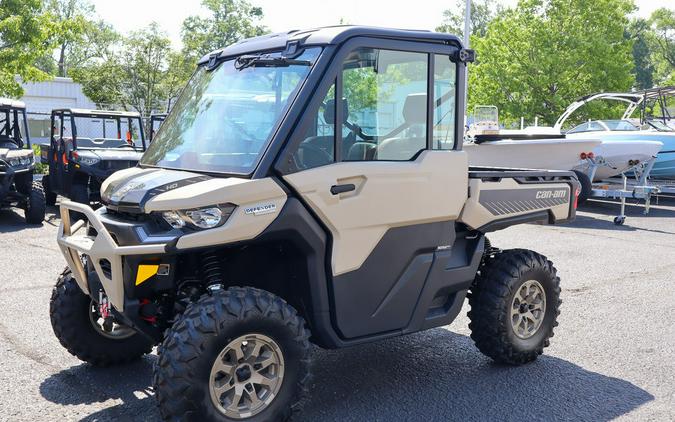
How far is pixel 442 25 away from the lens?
69.9 m

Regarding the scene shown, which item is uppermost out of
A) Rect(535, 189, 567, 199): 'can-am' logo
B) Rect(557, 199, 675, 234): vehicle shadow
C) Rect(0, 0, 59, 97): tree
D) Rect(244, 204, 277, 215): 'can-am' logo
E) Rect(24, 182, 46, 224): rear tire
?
Rect(0, 0, 59, 97): tree

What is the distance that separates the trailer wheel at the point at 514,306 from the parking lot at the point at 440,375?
165mm

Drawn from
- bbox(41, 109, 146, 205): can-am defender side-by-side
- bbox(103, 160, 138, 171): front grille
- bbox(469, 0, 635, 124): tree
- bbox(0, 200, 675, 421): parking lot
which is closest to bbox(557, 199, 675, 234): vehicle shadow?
bbox(0, 200, 675, 421): parking lot

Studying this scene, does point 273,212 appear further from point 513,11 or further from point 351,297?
point 513,11

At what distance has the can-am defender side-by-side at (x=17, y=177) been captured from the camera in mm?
11820

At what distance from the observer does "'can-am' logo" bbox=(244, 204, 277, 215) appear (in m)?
3.71

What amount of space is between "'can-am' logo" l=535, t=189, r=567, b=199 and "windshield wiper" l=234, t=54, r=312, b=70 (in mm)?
2236

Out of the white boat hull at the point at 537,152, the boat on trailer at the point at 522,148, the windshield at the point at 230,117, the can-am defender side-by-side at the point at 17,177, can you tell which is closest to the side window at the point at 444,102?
the windshield at the point at 230,117

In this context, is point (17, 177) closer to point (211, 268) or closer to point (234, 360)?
point (211, 268)

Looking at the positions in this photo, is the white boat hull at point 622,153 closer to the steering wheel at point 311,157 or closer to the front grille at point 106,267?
the steering wheel at point 311,157

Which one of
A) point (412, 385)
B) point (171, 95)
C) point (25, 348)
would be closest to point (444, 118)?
point (412, 385)

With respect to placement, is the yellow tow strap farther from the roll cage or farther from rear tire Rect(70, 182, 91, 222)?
the roll cage

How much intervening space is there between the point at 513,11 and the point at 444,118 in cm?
2869

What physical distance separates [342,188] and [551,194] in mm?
2149
